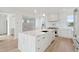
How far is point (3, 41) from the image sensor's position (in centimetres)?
230

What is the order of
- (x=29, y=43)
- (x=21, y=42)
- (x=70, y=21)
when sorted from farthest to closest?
(x=21, y=42), (x=29, y=43), (x=70, y=21)

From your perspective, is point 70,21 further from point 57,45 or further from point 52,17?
point 57,45

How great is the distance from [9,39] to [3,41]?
0.15m

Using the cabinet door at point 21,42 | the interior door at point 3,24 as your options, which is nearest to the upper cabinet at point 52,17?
the cabinet door at point 21,42

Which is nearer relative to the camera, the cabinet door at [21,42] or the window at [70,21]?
the window at [70,21]

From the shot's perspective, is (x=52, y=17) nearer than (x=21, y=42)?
Yes

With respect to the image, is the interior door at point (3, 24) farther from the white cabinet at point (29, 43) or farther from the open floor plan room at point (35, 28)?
the white cabinet at point (29, 43)

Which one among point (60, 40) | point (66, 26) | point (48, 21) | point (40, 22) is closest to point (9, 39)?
point (40, 22)

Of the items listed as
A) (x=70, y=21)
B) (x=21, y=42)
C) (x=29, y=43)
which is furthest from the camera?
(x=21, y=42)

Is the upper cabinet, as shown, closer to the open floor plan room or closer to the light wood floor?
the open floor plan room

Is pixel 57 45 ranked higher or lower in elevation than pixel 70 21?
lower

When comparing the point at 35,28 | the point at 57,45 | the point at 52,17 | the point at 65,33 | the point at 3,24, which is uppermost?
the point at 52,17

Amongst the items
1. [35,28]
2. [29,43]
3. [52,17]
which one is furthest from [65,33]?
[29,43]
